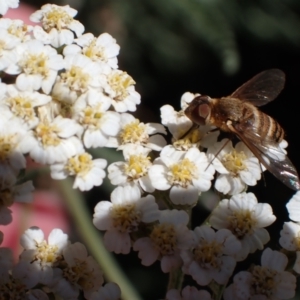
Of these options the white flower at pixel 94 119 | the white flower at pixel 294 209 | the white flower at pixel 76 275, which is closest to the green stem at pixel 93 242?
the white flower at pixel 76 275

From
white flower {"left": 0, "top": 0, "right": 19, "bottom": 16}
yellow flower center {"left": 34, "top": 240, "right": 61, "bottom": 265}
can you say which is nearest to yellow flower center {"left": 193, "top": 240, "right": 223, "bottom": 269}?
yellow flower center {"left": 34, "top": 240, "right": 61, "bottom": 265}

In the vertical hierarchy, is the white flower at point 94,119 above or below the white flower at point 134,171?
above

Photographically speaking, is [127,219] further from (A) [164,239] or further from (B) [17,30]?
(B) [17,30]

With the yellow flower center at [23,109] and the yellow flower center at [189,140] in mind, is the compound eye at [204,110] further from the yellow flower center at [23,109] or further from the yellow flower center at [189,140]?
the yellow flower center at [23,109]

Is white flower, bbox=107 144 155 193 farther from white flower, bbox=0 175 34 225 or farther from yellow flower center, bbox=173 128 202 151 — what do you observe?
white flower, bbox=0 175 34 225

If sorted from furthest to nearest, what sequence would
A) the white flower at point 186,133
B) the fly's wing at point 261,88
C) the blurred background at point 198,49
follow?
the blurred background at point 198,49 < the fly's wing at point 261,88 < the white flower at point 186,133

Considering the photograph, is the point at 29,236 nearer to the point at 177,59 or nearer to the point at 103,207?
the point at 103,207
